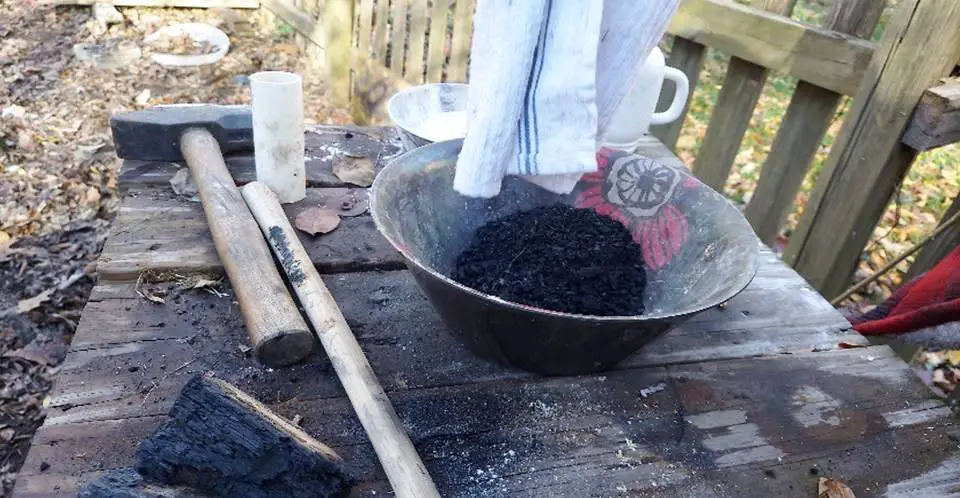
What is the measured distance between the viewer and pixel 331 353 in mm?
908

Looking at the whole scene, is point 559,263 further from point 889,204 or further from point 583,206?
point 889,204

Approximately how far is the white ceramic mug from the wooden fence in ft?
1.90

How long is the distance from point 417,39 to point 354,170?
73.0 inches

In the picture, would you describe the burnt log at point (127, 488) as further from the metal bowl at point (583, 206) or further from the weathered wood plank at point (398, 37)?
the weathered wood plank at point (398, 37)

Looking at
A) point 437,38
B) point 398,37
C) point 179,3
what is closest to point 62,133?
point 398,37

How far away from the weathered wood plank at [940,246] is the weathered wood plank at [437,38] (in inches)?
85.5

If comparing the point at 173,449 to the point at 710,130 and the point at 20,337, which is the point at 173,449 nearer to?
the point at 20,337

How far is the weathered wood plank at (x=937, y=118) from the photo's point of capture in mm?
1497

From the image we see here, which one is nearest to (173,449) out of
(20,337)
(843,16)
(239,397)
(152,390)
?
(239,397)

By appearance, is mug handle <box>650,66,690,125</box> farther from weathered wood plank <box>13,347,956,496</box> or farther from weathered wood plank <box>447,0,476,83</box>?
weathered wood plank <box>447,0,476,83</box>

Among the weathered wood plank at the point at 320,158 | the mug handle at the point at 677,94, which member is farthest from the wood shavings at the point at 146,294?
the mug handle at the point at 677,94

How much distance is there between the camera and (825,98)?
1.86m

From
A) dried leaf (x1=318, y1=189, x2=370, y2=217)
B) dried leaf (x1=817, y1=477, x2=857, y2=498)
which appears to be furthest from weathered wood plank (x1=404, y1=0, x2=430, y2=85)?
dried leaf (x1=817, y1=477, x2=857, y2=498)

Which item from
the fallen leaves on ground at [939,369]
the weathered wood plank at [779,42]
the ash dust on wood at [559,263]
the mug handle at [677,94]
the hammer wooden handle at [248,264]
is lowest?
the fallen leaves on ground at [939,369]
